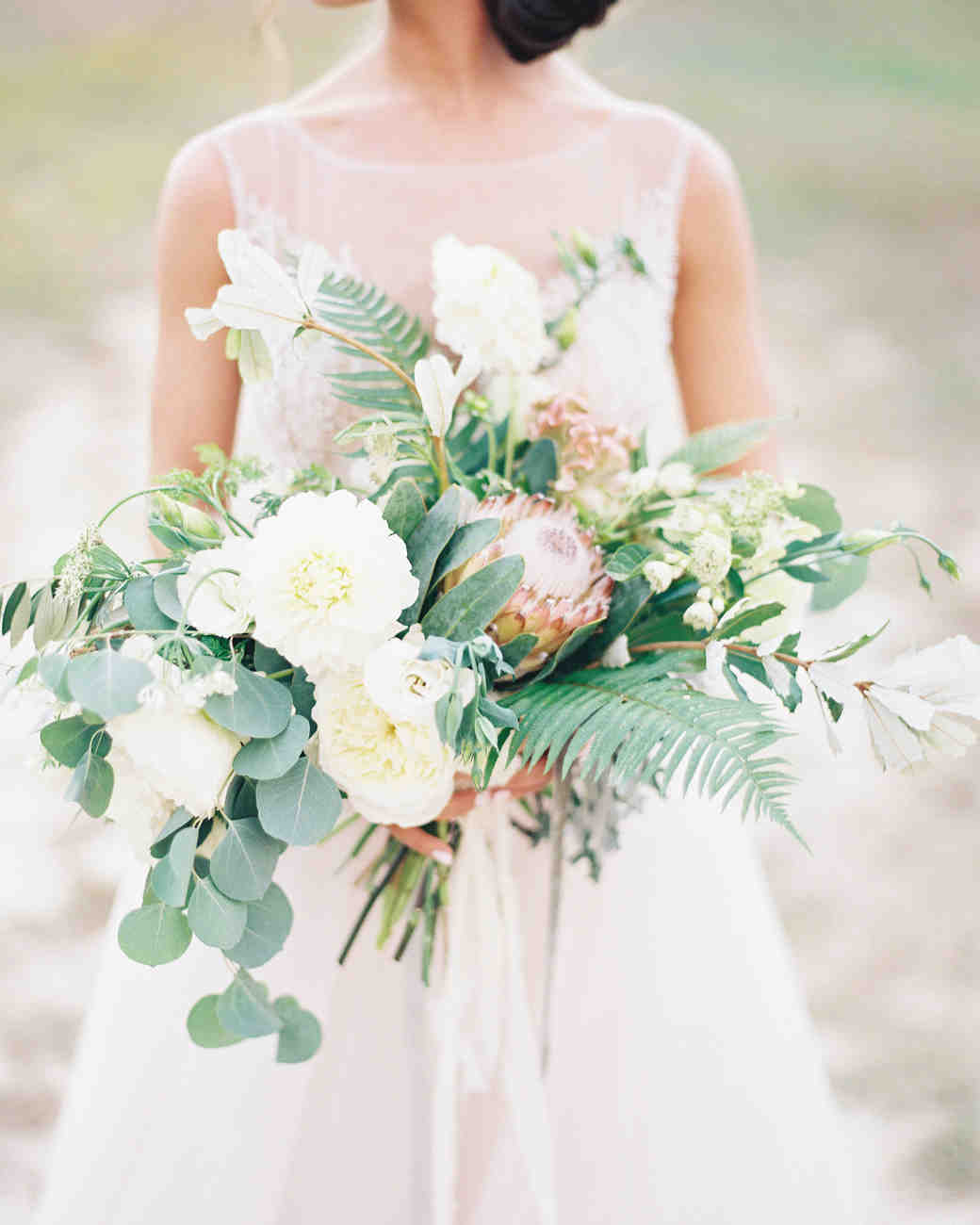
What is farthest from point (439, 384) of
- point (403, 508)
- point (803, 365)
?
point (803, 365)

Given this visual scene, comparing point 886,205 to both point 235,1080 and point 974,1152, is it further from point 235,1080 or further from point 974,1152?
point 235,1080

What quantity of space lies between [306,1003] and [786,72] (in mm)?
6669

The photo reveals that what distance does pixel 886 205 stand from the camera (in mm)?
6254

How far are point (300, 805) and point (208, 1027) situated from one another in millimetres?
267

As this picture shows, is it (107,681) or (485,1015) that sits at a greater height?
(107,681)

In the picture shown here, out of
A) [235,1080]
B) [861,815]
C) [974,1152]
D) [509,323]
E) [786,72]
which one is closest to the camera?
[509,323]

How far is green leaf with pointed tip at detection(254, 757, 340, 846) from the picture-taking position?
799 mm

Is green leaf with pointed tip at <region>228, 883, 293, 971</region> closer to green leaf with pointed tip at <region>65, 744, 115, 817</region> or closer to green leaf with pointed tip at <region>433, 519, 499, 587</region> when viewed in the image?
green leaf with pointed tip at <region>65, 744, 115, 817</region>

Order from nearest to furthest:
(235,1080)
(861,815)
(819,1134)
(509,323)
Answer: (509,323), (235,1080), (819,1134), (861,815)

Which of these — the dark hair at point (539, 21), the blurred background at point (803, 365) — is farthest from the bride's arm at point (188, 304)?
the dark hair at point (539, 21)

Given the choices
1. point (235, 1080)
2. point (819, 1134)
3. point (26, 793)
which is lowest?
point (26, 793)

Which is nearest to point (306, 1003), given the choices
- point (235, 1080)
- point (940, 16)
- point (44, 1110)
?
point (235, 1080)

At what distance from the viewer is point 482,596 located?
33.0 inches

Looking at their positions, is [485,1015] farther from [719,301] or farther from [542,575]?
[719,301]
